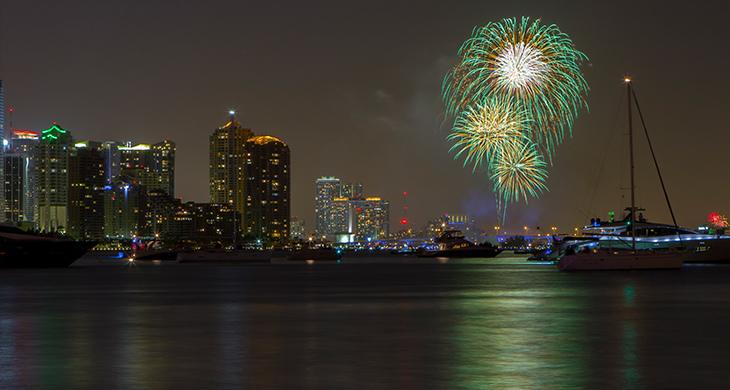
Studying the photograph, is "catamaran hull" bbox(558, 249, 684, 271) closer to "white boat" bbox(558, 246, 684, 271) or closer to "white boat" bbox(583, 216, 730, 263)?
"white boat" bbox(558, 246, 684, 271)

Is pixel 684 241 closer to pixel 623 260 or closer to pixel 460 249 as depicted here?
pixel 623 260

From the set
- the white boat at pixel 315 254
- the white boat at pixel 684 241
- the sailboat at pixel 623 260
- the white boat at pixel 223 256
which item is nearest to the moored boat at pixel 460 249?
the white boat at pixel 315 254

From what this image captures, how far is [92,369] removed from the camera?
15.6 metres

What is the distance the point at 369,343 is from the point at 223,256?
10357 centimetres

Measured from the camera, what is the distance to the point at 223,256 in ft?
397

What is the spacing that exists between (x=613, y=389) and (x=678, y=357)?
469cm

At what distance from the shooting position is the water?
47.2ft

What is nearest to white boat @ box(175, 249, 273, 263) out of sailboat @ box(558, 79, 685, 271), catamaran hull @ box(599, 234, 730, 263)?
catamaran hull @ box(599, 234, 730, 263)

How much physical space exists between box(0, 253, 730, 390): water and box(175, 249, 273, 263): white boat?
3330 inches

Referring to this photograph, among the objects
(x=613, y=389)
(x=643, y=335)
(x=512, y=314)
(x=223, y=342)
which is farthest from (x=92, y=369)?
(x=512, y=314)

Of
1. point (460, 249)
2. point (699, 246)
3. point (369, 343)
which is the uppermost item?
point (699, 246)

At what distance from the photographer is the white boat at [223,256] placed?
120 meters

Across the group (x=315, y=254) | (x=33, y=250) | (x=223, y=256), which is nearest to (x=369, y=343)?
(x=33, y=250)

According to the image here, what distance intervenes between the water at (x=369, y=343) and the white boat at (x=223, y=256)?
3330 inches
